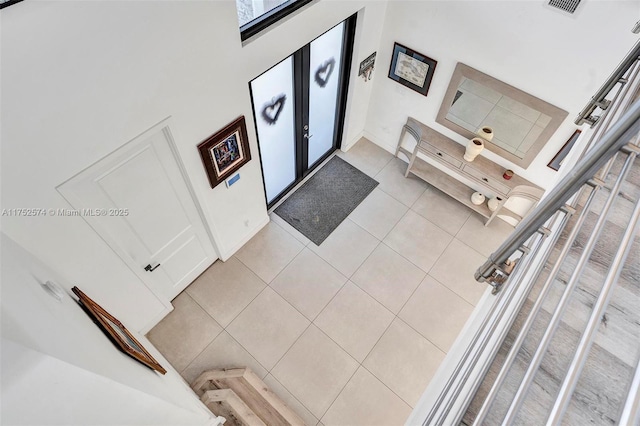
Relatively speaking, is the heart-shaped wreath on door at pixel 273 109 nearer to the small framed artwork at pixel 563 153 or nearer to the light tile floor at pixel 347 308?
the light tile floor at pixel 347 308

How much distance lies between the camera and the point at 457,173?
190 inches

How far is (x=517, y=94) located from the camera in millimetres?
3941

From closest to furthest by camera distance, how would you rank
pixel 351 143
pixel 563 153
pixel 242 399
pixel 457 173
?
pixel 242 399 < pixel 563 153 < pixel 457 173 < pixel 351 143

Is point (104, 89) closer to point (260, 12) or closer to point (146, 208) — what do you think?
point (146, 208)

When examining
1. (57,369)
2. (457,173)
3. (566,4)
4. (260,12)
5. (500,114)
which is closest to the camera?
(57,369)

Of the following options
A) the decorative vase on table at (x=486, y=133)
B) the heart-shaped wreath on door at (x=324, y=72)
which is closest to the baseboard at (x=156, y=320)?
the heart-shaped wreath on door at (x=324, y=72)

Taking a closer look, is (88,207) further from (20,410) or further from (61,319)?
(20,410)

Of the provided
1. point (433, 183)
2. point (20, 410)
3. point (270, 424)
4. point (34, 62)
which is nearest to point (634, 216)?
point (20, 410)

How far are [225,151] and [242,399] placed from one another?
7.32ft

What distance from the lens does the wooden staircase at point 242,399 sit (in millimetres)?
3412

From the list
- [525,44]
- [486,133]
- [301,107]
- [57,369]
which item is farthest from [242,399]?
[525,44]

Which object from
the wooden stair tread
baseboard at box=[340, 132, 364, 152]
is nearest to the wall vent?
baseboard at box=[340, 132, 364, 152]

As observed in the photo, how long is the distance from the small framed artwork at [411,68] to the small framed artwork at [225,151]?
2204 mm

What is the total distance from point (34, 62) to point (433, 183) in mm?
4351
